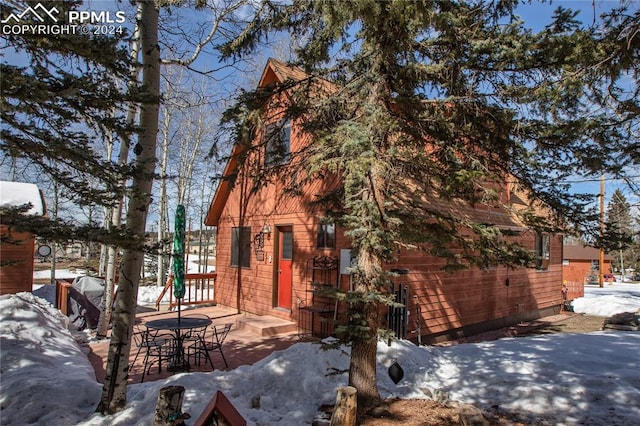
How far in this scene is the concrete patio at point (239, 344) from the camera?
20.7ft

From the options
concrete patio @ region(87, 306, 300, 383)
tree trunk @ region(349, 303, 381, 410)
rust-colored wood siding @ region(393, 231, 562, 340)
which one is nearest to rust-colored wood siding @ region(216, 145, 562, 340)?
rust-colored wood siding @ region(393, 231, 562, 340)

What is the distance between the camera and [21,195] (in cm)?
1190

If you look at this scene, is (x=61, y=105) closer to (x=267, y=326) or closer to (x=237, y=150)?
(x=237, y=150)

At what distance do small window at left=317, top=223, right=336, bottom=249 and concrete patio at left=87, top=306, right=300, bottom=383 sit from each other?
197 cm

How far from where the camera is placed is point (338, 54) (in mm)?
6141

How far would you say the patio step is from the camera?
838cm

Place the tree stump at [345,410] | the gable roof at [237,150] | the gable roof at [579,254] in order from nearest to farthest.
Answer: the tree stump at [345,410] < the gable roof at [237,150] < the gable roof at [579,254]

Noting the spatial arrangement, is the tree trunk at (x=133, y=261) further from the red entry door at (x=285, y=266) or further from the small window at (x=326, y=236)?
the red entry door at (x=285, y=266)

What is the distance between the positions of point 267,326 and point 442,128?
18.4 feet

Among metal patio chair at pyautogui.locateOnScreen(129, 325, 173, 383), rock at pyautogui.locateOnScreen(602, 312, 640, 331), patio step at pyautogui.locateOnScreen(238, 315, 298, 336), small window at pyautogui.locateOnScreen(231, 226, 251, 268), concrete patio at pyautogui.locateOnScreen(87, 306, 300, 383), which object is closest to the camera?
metal patio chair at pyautogui.locateOnScreen(129, 325, 173, 383)

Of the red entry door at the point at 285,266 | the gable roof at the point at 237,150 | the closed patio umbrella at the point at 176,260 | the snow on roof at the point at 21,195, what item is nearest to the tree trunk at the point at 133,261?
the closed patio umbrella at the point at 176,260

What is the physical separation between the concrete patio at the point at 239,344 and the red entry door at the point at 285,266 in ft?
1.70

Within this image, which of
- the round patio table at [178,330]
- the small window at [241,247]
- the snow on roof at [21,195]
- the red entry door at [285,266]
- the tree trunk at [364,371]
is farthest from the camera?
the snow on roof at [21,195]

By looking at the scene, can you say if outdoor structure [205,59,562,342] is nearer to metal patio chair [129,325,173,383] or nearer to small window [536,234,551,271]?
small window [536,234,551,271]
